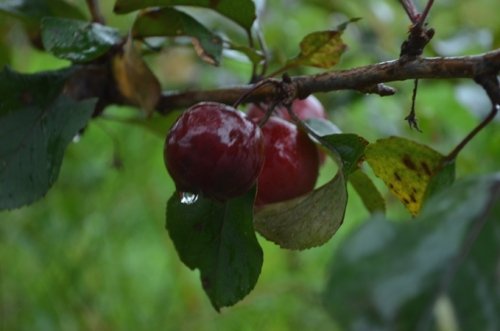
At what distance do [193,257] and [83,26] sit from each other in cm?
23

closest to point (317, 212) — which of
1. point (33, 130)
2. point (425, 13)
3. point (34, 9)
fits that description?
point (425, 13)

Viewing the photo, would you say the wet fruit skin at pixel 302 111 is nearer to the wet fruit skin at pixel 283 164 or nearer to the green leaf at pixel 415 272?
the wet fruit skin at pixel 283 164

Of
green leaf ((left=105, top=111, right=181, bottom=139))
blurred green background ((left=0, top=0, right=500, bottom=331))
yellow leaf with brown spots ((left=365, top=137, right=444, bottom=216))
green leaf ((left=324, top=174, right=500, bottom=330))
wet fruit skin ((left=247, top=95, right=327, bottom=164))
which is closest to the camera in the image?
green leaf ((left=324, top=174, right=500, bottom=330))

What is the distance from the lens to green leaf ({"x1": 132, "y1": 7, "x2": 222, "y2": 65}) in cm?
71

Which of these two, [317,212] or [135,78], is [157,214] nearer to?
[135,78]

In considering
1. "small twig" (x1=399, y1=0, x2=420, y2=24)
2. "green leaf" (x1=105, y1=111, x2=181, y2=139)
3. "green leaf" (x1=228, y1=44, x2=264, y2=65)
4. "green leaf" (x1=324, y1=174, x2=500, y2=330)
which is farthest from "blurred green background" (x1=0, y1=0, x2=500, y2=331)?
"green leaf" (x1=324, y1=174, x2=500, y2=330)

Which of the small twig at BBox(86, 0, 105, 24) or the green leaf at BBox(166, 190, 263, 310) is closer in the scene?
the green leaf at BBox(166, 190, 263, 310)

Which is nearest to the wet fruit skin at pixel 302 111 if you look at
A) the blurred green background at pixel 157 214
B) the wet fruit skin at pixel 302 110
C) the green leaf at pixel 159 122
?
the wet fruit skin at pixel 302 110

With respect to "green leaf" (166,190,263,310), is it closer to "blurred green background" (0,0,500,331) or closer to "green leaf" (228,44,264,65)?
"green leaf" (228,44,264,65)

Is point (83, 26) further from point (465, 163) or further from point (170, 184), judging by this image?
point (170, 184)

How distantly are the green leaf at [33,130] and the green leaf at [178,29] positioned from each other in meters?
0.08

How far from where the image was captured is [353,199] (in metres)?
1.63

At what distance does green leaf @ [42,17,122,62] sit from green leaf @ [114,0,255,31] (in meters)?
0.03

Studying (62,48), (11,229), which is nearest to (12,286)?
(11,229)
